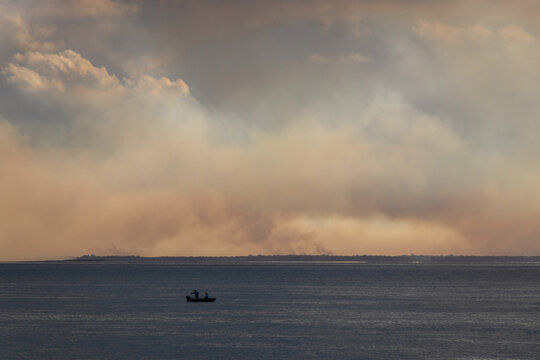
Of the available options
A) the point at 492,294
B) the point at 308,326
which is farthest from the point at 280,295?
the point at 308,326

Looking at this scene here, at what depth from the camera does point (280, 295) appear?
518ft

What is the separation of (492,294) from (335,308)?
5573 centimetres

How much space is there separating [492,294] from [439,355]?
3757 inches

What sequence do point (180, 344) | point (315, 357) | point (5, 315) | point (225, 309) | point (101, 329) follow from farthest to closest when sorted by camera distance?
1. point (225, 309)
2. point (5, 315)
3. point (101, 329)
4. point (180, 344)
5. point (315, 357)

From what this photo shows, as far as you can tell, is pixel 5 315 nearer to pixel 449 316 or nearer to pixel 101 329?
pixel 101 329

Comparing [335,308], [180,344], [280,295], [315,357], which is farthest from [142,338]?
[280,295]

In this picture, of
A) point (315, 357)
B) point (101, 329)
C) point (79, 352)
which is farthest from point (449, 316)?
point (79, 352)

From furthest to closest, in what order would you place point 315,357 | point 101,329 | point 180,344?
point 101,329 < point 180,344 < point 315,357

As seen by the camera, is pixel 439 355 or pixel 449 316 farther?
pixel 449 316

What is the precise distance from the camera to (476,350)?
74875mm

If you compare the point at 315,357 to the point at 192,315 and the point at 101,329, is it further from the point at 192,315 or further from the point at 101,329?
the point at 192,315

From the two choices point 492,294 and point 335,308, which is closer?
point 335,308

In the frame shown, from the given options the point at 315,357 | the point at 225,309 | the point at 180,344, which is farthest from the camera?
the point at 225,309

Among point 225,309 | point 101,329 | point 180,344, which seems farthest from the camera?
point 225,309
